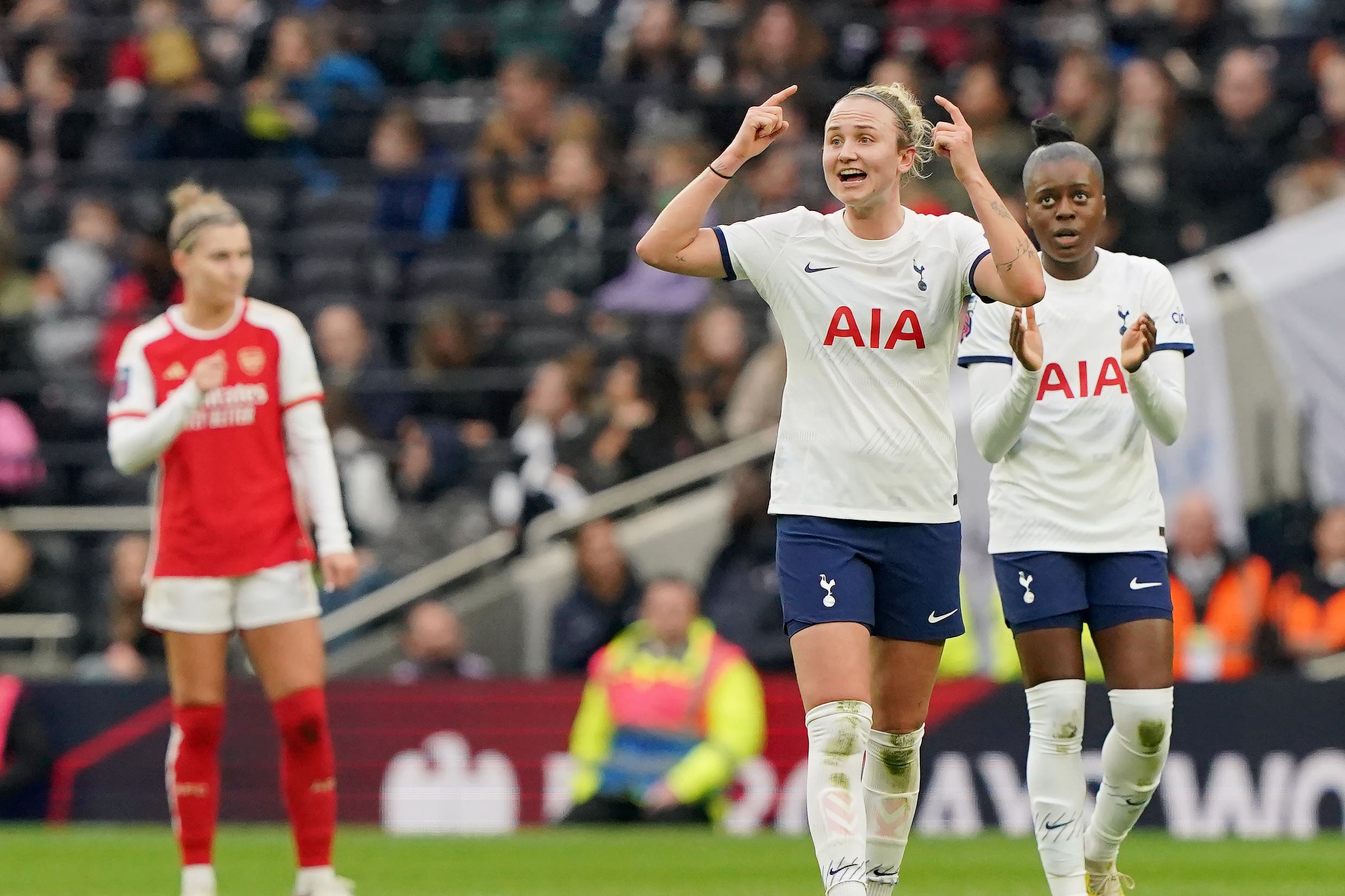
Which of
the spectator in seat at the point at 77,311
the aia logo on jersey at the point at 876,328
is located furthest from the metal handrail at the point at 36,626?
the aia logo on jersey at the point at 876,328

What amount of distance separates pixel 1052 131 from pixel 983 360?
0.89m

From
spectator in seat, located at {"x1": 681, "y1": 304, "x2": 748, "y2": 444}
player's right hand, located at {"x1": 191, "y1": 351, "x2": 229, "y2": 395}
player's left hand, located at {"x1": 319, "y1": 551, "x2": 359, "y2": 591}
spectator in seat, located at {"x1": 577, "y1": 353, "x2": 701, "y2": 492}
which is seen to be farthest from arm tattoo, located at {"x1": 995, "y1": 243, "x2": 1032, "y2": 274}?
spectator in seat, located at {"x1": 681, "y1": 304, "x2": 748, "y2": 444}

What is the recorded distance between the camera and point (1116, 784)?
7.52 metres

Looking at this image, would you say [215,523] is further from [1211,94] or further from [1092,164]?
[1211,94]

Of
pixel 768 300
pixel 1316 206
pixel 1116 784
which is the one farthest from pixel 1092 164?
pixel 1316 206

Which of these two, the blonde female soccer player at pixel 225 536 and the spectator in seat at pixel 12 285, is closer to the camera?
the blonde female soccer player at pixel 225 536

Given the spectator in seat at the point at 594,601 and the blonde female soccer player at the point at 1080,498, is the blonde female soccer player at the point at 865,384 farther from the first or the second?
the spectator in seat at the point at 594,601

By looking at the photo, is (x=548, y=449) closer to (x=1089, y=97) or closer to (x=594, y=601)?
(x=594, y=601)

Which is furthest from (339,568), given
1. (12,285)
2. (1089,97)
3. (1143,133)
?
(12,285)

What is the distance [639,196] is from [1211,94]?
406 centimetres

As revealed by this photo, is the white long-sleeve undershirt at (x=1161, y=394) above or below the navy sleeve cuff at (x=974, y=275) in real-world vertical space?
below

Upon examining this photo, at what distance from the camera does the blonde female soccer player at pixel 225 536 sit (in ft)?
26.7

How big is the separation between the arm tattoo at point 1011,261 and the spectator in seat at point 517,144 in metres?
9.65

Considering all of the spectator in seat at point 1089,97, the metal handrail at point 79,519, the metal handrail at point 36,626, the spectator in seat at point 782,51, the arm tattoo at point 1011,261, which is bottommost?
the metal handrail at point 36,626
